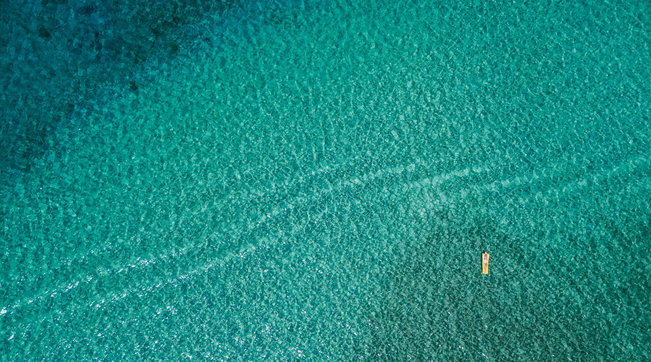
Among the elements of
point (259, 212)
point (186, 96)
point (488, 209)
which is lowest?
point (488, 209)

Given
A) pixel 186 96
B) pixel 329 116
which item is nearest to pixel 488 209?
pixel 329 116

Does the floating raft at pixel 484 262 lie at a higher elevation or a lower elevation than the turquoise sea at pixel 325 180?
lower

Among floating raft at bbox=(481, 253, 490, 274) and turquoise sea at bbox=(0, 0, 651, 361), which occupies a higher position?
turquoise sea at bbox=(0, 0, 651, 361)

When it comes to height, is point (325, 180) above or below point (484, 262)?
A: above

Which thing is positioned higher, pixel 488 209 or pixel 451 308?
pixel 488 209

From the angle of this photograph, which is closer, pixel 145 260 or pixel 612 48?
pixel 145 260

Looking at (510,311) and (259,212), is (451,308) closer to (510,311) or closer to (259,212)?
(510,311)
